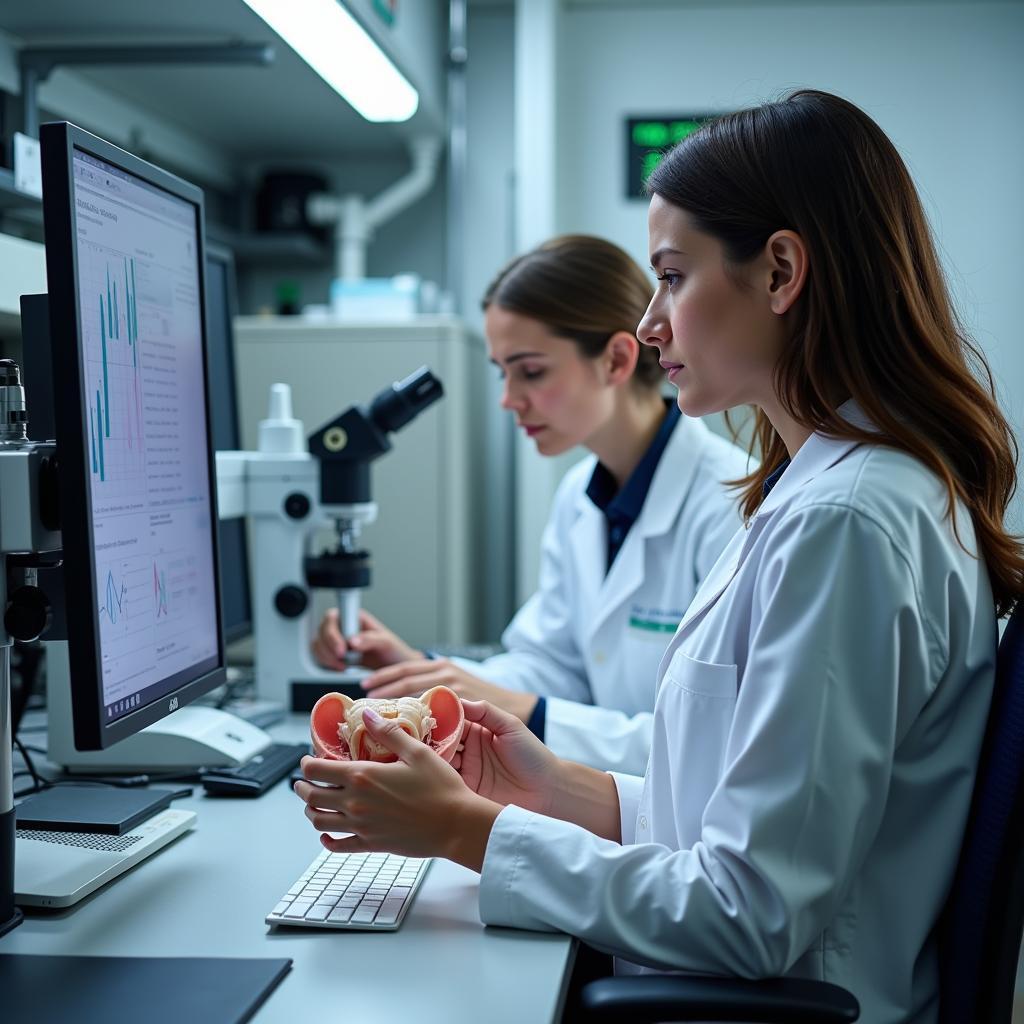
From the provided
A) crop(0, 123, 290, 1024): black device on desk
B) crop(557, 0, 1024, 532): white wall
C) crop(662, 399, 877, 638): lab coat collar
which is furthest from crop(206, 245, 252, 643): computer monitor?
crop(557, 0, 1024, 532): white wall

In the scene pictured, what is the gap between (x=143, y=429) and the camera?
3.20ft

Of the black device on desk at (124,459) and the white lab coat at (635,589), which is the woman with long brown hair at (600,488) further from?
the black device on desk at (124,459)

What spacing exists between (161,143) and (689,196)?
6.51ft

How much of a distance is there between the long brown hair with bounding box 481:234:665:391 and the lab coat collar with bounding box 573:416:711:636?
20 cm

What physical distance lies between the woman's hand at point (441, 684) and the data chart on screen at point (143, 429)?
278 mm

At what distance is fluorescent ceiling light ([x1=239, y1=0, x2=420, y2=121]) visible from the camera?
67.0 inches

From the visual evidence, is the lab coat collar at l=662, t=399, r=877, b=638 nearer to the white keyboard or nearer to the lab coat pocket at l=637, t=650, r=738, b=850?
the lab coat pocket at l=637, t=650, r=738, b=850

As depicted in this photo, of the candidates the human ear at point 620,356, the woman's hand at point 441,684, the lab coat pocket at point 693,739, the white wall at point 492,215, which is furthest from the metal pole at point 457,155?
the lab coat pocket at point 693,739

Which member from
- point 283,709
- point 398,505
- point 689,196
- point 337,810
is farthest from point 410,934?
point 398,505

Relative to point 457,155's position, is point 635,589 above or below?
below

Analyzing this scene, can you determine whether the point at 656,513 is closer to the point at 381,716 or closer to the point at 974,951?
the point at 381,716

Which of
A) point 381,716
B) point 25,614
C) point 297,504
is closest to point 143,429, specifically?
point 25,614

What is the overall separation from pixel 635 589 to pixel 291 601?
0.53 meters

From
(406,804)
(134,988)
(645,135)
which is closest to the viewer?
(134,988)
